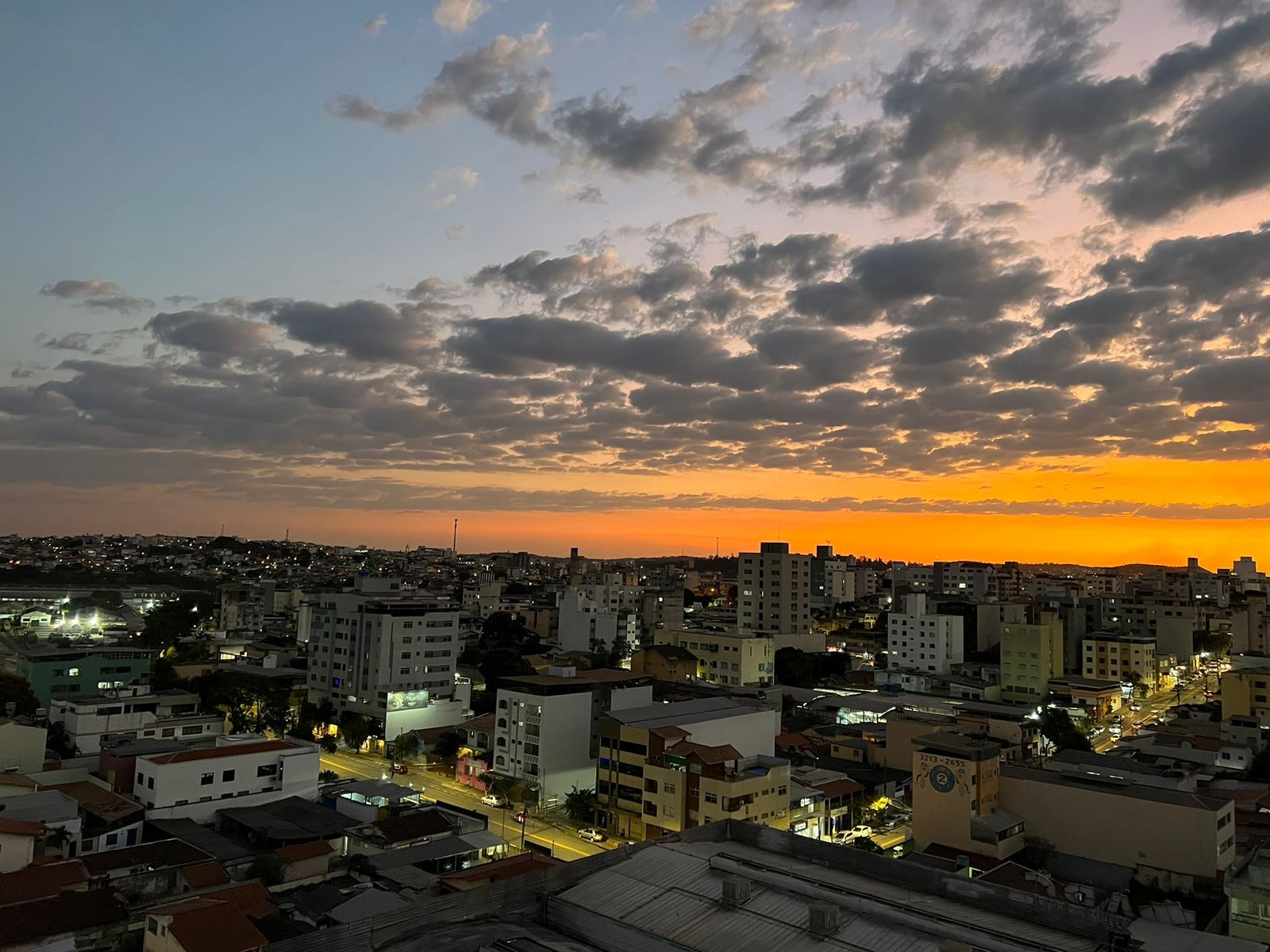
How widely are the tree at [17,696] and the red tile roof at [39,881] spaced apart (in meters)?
14.0

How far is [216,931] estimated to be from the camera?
11625 mm

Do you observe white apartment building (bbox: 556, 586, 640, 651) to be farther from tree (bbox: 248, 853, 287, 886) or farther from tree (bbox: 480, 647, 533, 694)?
tree (bbox: 248, 853, 287, 886)

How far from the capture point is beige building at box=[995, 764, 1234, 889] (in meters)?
18.3

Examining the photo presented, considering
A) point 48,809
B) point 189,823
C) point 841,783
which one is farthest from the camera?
point 841,783

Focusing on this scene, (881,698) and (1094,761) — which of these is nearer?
(1094,761)

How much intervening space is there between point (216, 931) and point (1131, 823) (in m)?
19.3

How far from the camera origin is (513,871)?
1521 cm

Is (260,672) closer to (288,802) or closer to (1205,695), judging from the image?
(288,802)

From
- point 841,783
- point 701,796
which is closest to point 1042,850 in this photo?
point 841,783

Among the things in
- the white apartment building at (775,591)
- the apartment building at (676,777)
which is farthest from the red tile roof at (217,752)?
the white apartment building at (775,591)

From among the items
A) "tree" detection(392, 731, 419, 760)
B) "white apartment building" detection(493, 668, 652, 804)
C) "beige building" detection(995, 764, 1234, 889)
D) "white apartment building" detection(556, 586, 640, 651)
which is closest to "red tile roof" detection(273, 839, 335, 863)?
"white apartment building" detection(493, 668, 652, 804)

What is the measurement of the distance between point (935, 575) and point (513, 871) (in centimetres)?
7429

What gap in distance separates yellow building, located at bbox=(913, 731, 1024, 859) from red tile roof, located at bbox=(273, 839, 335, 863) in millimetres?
14146

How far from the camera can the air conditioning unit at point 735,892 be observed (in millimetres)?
9102
